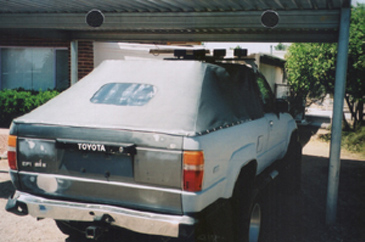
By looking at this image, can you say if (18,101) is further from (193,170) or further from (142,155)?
(193,170)

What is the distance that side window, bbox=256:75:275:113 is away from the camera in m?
5.28

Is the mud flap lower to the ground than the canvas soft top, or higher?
lower

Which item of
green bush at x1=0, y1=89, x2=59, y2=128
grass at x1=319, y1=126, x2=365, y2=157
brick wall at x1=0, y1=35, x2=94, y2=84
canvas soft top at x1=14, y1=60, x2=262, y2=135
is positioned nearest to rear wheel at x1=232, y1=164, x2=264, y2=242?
canvas soft top at x1=14, y1=60, x2=262, y2=135

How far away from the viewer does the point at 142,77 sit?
4.03m

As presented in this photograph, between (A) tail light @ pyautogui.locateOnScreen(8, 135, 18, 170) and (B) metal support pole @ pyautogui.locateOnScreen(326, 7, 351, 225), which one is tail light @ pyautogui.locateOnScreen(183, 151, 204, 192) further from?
(B) metal support pole @ pyautogui.locateOnScreen(326, 7, 351, 225)

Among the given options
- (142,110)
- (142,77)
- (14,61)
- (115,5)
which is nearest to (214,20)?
(115,5)

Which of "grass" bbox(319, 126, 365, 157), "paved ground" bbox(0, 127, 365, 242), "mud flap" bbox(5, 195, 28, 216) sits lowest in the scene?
"paved ground" bbox(0, 127, 365, 242)

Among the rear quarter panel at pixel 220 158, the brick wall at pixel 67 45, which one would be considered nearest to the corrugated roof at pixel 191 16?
the rear quarter panel at pixel 220 158

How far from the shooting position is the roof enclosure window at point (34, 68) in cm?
1384

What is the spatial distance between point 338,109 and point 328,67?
934 cm

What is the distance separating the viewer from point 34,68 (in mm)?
14133

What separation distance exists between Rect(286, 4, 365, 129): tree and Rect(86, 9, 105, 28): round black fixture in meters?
8.97

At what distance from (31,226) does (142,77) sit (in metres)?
2.66

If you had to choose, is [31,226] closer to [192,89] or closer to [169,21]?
[192,89]
